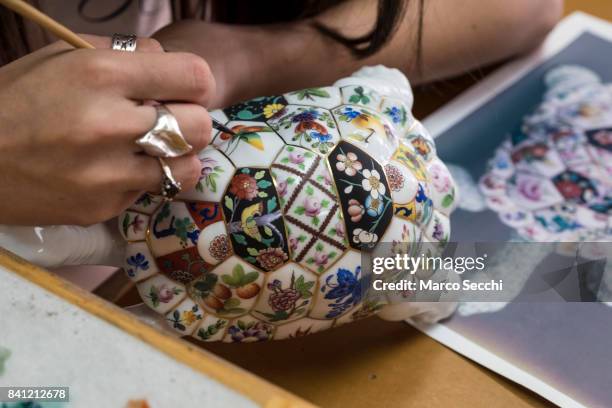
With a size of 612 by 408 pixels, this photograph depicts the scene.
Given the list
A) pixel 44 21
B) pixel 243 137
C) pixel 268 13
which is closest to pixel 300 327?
pixel 243 137

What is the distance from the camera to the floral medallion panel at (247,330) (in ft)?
1.56

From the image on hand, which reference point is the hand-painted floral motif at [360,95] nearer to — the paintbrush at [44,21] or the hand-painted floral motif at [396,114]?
the hand-painted floral motif at [396,114]

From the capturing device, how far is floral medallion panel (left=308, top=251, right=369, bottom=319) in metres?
0.46

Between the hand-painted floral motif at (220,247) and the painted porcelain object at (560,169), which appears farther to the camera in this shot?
the painted porcelain object at (560,169)

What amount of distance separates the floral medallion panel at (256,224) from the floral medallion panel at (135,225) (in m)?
0.05

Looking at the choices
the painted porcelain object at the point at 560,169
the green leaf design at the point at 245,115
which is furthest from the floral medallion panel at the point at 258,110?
the painted porcelain object at the point at 560,169

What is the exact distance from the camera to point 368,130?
48cm

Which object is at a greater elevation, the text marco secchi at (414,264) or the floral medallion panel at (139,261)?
the floral medallion panel at (139,261)

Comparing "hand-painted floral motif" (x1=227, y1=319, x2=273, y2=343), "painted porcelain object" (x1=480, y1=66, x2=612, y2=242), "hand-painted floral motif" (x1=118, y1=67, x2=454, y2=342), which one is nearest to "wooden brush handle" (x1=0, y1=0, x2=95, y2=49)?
"hand-painted floral motif" (x1=118, y1=67, x2=454, y2=342)

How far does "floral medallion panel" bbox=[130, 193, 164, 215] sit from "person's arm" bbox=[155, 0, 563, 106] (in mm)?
204

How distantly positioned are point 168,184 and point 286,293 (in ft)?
0.34

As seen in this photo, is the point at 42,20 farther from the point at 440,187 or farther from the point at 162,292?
the point at 440,187

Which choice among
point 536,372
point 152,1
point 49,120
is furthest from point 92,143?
point 152,1

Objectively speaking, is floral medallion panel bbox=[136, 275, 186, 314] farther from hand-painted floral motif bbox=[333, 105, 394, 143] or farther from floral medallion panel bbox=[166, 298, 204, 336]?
hand-painted floral motif bbox=[333, 105, 394, 143]
